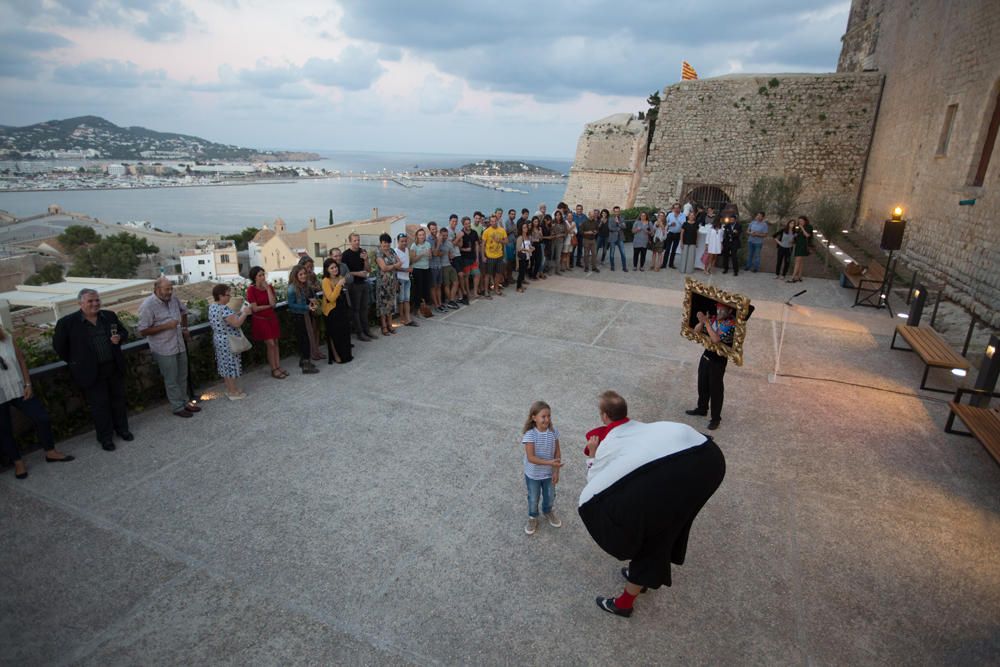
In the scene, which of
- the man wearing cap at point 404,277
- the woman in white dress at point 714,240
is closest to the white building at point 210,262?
the man wearing cap at point 404,277

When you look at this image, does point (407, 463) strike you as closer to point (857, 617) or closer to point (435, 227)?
point (857, 617)

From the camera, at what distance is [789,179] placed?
23000 millimetres

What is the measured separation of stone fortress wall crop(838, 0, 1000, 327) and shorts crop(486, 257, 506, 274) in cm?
889

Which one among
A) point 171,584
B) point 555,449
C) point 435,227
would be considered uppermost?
point 435,227

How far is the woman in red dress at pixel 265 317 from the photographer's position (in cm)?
648

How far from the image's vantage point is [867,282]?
11.6 metres

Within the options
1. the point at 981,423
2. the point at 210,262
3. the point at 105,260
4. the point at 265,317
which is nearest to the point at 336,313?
the point at 265,317

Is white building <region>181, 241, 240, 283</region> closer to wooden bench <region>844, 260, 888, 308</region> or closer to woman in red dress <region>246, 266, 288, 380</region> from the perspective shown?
woman in red dress <region>246, 266, 288, 380</region>

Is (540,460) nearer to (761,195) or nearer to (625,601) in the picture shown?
(625,601)

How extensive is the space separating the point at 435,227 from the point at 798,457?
265 inches

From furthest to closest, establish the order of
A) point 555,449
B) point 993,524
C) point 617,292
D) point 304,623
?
point 617,292 < point 993,524 < point 555,449 < point 304,623

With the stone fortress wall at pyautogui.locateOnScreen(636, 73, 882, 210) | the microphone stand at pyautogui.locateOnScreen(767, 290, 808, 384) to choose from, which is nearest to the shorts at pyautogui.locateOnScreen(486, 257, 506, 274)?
the microphone stand at pyautogui.locateOnScreen(767, 290, 808, 384)

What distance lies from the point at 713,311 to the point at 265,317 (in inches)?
216

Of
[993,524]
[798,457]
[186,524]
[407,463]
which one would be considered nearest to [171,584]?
[186,524]
